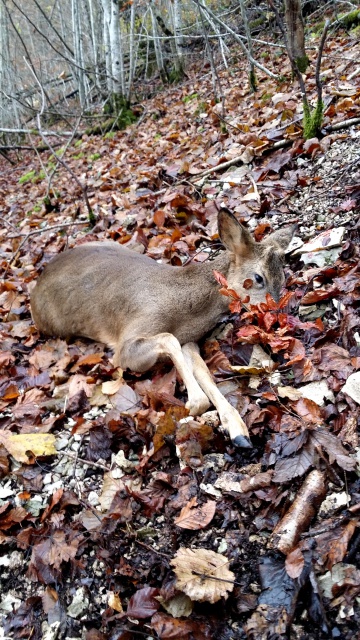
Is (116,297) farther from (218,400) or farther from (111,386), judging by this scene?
(218,400)

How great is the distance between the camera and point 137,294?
4.62m

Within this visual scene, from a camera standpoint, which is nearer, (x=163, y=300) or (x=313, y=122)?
(x=163, y=300)

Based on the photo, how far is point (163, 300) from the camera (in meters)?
4.44

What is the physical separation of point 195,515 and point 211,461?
43cm

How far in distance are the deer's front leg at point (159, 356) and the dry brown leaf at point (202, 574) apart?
3.65ft

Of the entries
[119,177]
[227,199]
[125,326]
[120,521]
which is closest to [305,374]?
[120,521]

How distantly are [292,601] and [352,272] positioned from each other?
99.3 inches

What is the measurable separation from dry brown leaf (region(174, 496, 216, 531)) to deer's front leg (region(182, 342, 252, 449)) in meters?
0.45

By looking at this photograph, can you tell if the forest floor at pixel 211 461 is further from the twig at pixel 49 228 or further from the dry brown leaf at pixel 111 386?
the twig at pixel 49 228

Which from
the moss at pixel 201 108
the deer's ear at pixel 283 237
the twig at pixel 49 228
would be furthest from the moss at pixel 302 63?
the deer's ear at pixel 283 237

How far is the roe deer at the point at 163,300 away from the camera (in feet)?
13.2

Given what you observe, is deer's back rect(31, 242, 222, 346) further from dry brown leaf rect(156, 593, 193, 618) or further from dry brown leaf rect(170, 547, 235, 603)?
dry brown leaf rect(156, 593, 193, 618)

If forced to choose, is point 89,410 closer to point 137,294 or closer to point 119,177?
point 137,294

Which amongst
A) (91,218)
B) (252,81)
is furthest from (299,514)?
(252,81)
